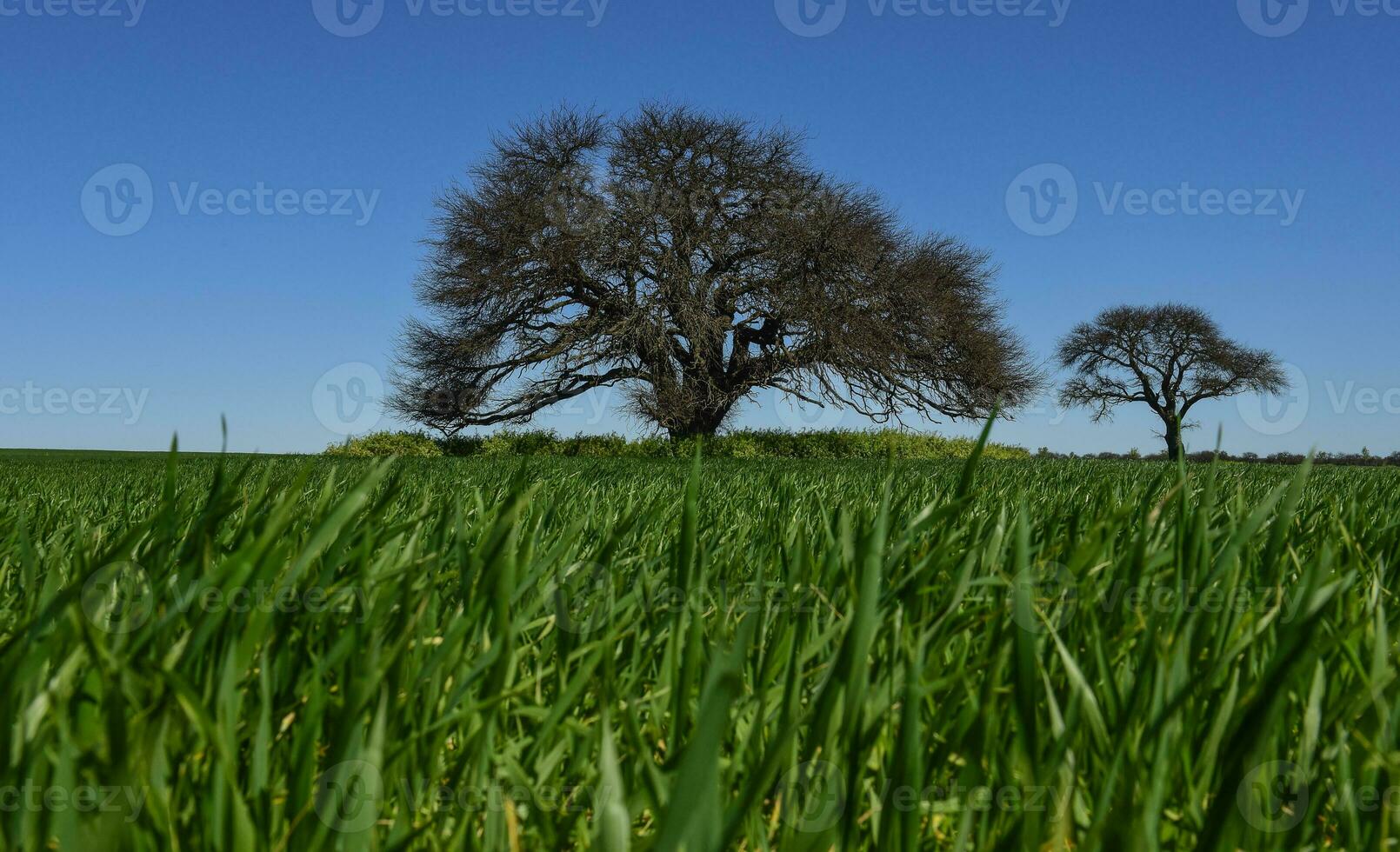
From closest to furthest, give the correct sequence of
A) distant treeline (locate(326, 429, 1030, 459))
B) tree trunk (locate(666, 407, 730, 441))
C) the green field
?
the green field < distant treeline (locate(326, 429, 1030, 459)) < tree trunk (locate(666, 407, 730, 441))

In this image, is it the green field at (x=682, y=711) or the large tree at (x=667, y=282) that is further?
the large tree at (x=667, y=282)

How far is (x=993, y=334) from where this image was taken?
92.6 feet

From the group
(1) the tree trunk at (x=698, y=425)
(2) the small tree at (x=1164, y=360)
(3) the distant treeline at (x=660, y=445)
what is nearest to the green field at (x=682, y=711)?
(3) the distant treeline at (x=660, y=445)

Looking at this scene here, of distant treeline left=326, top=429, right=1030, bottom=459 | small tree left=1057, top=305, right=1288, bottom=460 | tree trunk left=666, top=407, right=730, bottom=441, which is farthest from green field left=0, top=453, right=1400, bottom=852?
small tree left=1057, top=305, right=1288, bottom=460

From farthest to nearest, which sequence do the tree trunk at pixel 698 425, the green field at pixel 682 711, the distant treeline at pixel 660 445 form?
the tree trunk at pixel 698 425
the distant treeline at pixel 660 445
the green field at pixel 682 711

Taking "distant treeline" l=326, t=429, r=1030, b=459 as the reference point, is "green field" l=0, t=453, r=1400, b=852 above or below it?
below

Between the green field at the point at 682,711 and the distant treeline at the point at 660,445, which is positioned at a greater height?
→ the distant treeline at the point at 660,445

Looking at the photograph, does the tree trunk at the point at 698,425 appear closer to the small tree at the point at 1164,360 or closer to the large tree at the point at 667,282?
the large tree at the point at 667,282

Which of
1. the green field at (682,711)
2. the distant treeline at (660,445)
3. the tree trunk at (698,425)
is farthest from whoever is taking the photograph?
the tree trunk at (698,425)

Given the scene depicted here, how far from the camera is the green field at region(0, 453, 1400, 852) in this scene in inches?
26.1

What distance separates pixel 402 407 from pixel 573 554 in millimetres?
24751

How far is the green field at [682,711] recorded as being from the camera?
2.17 ft

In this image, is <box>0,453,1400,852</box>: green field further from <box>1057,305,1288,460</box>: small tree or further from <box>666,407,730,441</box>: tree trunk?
<box>1057,305,1288,460</box>: small tree

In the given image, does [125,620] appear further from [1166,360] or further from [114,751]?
[1166,360]
